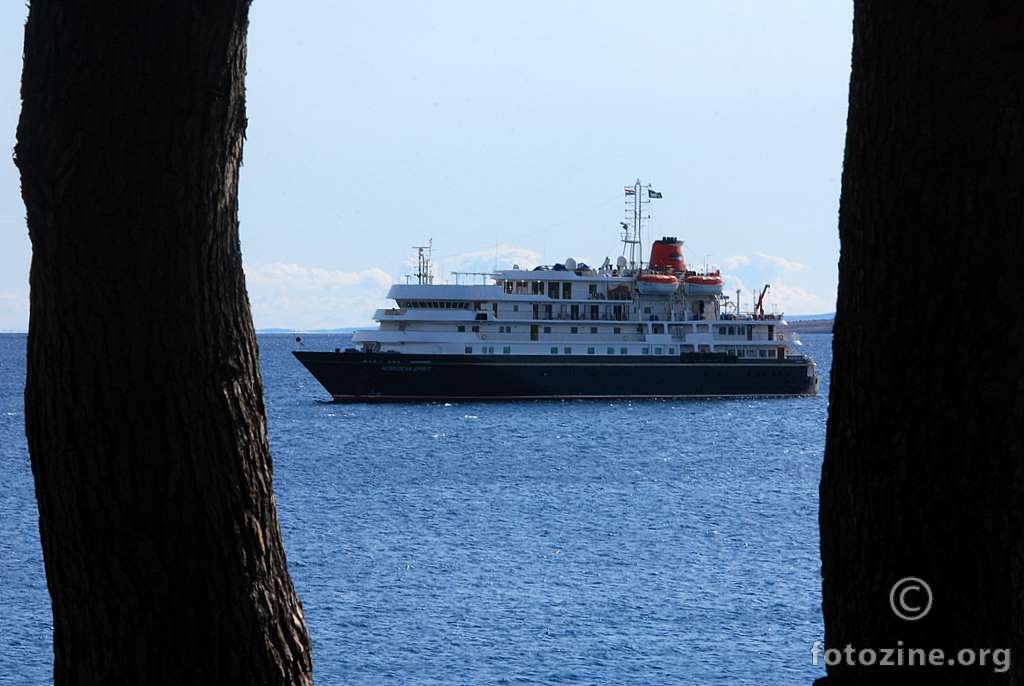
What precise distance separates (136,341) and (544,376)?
2007 inches

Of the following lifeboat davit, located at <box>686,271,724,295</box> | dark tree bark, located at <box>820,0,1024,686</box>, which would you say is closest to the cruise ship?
lifeboat davit, located at <box>686,271,724,295</box>

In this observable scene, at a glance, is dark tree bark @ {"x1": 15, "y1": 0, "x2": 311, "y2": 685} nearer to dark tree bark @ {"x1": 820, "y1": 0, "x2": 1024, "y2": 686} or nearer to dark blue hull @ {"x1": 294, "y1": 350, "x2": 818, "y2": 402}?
dark tree bark @ {"x1": 820, "y1": 0, "x2": 1024, "y2": 686}

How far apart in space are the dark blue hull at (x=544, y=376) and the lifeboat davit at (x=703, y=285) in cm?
288

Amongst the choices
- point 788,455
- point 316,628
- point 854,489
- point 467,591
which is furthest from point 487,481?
point 854,489

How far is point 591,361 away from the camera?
54656 millimetres

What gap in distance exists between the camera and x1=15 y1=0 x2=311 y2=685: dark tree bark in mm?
2941

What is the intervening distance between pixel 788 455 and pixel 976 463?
134 ft

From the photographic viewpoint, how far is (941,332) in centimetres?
315

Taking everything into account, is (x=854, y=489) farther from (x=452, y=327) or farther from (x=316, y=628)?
Result: (x=452, y=327)

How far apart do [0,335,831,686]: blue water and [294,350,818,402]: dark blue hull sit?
337 cm

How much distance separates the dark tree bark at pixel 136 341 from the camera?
9.65 feet

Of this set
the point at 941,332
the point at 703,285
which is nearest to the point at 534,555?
the point at 941,332

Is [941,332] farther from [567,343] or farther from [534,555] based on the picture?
[567,343]

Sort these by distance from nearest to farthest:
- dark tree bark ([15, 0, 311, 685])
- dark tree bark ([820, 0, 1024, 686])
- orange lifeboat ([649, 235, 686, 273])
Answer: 1. dark tree bark ([15, 0, 311, 685])
2. dark tree bark ([820, 0, 1024, 686])
3. orange lifeboat ([649, 235, 686, 273])
